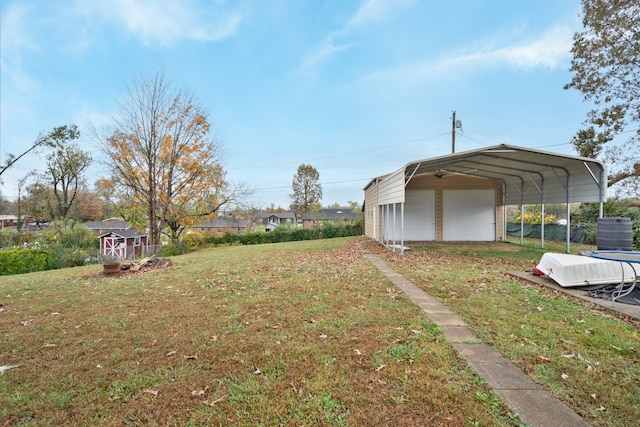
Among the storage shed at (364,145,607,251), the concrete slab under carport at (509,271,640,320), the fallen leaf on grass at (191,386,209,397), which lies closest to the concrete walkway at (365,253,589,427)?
the fallen leaf on grass at (191,386,209,397)

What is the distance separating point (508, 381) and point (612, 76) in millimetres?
15837

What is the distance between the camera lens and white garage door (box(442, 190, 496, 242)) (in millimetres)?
14664

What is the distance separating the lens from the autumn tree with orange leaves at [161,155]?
59.1 ft

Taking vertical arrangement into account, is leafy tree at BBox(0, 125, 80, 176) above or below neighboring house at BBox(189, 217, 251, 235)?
above

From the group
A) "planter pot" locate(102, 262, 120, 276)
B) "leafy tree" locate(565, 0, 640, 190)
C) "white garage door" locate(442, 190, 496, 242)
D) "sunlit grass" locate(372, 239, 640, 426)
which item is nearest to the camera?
"sunlit grass" locate(372, 239, 640, 426)

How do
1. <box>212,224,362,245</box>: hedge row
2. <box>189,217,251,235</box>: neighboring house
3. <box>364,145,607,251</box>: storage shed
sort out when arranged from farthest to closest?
<box>189,217,251,235</box>: neighboring house → <box>212,224,362,245</box>: hedge row → <box>364,145,607,251</box>: storage shed

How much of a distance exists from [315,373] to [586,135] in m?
18.4

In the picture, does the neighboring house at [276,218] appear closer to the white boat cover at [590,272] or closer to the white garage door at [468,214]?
the white garage door at [468,214]

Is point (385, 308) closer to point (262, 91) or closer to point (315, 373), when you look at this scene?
point (315, 373)

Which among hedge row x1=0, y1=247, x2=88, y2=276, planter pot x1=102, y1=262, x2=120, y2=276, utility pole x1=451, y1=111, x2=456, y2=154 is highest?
utility pole x1=451, y1=111, x2=456, y2=154

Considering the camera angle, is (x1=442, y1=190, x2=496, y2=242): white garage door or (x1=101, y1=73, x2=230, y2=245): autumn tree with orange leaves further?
(x1=101, y1=73, x2=230, y2=245): autumn tree with orange leaves

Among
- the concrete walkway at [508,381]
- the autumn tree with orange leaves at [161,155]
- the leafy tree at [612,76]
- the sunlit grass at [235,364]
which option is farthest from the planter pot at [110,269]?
the leafy tree at [612,76]

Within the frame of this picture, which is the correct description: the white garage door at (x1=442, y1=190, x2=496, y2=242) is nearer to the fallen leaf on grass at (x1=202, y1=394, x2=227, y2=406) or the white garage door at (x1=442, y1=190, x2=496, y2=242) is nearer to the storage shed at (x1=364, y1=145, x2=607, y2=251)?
the storage shed at (x1=364, y1=145, x2=607, y2=251)

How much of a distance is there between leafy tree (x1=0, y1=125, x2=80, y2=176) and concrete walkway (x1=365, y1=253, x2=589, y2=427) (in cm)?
2007
